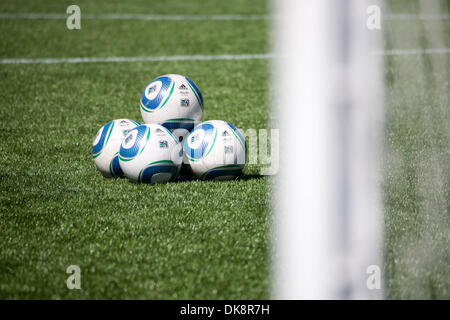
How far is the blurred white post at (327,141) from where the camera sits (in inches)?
76.9

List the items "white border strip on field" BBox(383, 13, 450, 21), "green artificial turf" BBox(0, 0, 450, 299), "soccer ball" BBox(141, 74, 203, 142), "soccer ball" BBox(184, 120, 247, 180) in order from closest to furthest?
"green artificial turf" BBox(0, 0, 450, 299) < "soccer ball" BBox(184, 120, 247, 180) < "soccer ball" BBox(141, 74, 203, 142) < "white border strip on field" BBox(383, 13, 450, 21)

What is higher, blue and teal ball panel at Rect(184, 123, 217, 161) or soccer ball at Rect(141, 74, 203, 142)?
soccer ball at Rect(141, 74, 203, 142)

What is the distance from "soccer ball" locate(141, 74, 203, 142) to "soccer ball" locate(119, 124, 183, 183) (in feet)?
1.13

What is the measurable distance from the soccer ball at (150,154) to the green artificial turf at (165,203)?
0.38ft

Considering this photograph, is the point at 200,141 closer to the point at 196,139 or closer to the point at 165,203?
the point at 196,139

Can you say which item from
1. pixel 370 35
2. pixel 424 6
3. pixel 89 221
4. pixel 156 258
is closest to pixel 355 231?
pixel 370 35

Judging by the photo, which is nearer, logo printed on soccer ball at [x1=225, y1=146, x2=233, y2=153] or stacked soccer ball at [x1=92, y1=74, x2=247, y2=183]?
stacked soccer ball at [x1=92, y1=74, x2=247, y2=183]

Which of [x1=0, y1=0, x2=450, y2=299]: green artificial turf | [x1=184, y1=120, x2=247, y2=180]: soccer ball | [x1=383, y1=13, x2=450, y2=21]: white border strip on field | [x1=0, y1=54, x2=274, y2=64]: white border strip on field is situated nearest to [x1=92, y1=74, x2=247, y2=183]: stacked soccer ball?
[x1=184, y1=120, x2=247, y2=180]: soccer ball

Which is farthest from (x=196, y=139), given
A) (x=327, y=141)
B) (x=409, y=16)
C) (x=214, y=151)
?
(x=327, y=141)

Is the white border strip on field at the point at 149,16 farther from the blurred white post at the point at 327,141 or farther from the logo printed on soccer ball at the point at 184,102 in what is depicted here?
the blurred white post at the point at 327,141

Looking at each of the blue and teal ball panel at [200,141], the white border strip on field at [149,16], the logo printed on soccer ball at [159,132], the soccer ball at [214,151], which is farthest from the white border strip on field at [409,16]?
the white border strip on field at [149,16]

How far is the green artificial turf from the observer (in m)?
3.12

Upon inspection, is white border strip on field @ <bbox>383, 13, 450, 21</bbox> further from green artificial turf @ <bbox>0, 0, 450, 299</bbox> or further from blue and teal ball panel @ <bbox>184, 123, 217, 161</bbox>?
blue and teal ball panel @ <bbox>184, 123, 217, 161</bbox>
